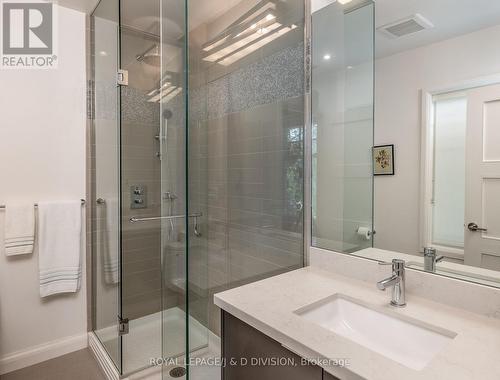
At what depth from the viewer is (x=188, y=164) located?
4.57 feet

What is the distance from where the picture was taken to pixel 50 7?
2.15 m

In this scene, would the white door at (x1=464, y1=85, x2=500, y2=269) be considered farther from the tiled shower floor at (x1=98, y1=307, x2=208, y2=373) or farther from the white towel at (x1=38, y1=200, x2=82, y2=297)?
the white towel at (x1=38, y1=200, x2=82, y2=297)

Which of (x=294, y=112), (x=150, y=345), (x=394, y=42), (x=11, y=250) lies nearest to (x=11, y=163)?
(x=11, y=250)

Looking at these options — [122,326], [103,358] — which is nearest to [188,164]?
[122,326]

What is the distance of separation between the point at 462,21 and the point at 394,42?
0.79 feet

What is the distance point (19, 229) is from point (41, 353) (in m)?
0.90

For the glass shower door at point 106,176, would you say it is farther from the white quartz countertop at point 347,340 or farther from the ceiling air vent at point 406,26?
the ceiling air vent at point 406,26

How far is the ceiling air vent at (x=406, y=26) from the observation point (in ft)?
3.77

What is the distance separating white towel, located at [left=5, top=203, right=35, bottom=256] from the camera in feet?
6.51

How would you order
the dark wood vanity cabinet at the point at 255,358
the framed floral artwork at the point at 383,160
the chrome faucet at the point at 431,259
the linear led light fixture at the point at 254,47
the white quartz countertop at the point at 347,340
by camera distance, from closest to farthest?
the white quartz countertop at the point at 347,340, the dark wood vanity cabinet at the point at 255,358, the chrome faucet at the point at 431,259, the framed floral artwork at the point at 383,160, the linear led light fixture at the point at 254,47

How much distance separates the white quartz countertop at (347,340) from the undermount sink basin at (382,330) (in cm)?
2

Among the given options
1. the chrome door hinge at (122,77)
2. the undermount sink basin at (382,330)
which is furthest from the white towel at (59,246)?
the undermount sink basin at (382,330)

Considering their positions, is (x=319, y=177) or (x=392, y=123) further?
(x=319, y=177)

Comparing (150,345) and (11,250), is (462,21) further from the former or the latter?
(11,250)
